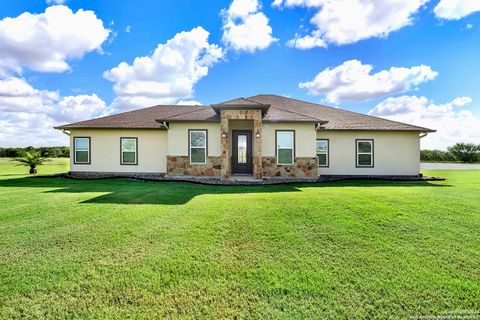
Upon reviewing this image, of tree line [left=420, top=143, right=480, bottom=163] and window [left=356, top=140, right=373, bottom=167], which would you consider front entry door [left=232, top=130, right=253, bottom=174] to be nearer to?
window [left=356, top=140, right=373, bottom=167]

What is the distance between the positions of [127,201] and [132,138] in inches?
313

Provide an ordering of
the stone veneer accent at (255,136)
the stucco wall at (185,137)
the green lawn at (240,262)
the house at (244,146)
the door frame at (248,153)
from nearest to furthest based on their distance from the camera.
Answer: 1. the green lawn at (240,262)
2. the stone veneer accent at (255,136)
3. the stucco wall at (185,137)
4. the house at (244,146)
5. the door frame at (248,153)

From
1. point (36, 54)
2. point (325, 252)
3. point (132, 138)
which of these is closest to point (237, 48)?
point (132, 138)

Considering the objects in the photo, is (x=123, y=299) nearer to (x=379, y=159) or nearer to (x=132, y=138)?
(x=132, y=138)

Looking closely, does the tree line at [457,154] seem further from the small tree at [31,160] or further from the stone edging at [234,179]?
the small tree at [31,160]

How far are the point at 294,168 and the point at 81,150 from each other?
39.3 ft

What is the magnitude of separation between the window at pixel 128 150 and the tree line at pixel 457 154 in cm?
3174

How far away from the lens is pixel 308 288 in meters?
2.85

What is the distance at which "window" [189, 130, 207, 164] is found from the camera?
42.2 feet

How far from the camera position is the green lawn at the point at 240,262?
8.43 ft

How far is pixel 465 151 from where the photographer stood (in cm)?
2753

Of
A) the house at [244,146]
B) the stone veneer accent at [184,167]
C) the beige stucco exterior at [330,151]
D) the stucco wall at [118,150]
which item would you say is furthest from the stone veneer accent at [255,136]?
the stucco wall at [118,150]

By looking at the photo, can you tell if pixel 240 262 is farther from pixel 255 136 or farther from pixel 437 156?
pixel 437 156

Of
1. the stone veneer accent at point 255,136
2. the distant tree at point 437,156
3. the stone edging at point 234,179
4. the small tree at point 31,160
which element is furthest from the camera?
the distant tree at point 437,156
